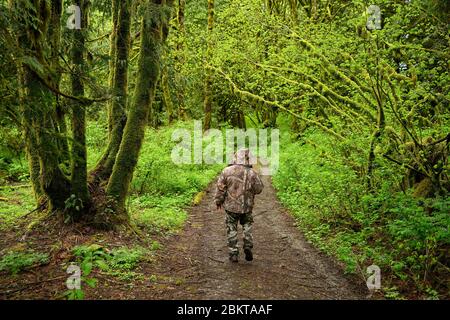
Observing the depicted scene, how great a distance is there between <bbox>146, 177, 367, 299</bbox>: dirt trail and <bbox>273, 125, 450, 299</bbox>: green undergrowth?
18.0 inches

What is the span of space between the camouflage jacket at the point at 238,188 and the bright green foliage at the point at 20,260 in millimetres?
3277

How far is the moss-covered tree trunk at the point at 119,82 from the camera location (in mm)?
9477

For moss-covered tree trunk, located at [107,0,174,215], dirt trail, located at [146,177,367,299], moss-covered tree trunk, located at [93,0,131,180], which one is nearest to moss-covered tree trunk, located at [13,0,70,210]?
moss-covered tree trunk, located at [107,0,174,215]

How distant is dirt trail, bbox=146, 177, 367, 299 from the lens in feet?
19.6

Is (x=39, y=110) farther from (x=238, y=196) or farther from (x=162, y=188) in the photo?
(x=162, y=188)

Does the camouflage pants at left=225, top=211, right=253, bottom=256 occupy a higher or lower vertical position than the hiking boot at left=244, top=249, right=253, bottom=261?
higher

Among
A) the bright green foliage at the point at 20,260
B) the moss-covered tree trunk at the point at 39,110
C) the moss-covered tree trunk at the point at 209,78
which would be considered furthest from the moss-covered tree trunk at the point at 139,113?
the moss-covered tree trunk at the point at 209,78

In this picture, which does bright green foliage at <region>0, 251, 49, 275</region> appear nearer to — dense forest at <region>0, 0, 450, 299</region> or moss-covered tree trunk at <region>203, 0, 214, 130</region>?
dense forest at <region>0, 0, 450, 299</region>

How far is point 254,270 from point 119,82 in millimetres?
5988

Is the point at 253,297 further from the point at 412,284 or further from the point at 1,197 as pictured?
the point at 1,197

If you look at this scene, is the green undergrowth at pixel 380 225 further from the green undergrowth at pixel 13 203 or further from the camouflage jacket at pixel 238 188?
the green undergrowth at pixel 13 203

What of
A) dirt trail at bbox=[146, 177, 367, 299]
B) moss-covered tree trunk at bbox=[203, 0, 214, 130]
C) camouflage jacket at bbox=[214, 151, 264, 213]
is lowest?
dirt trail at bbox=[146, 177, 367, 299]
